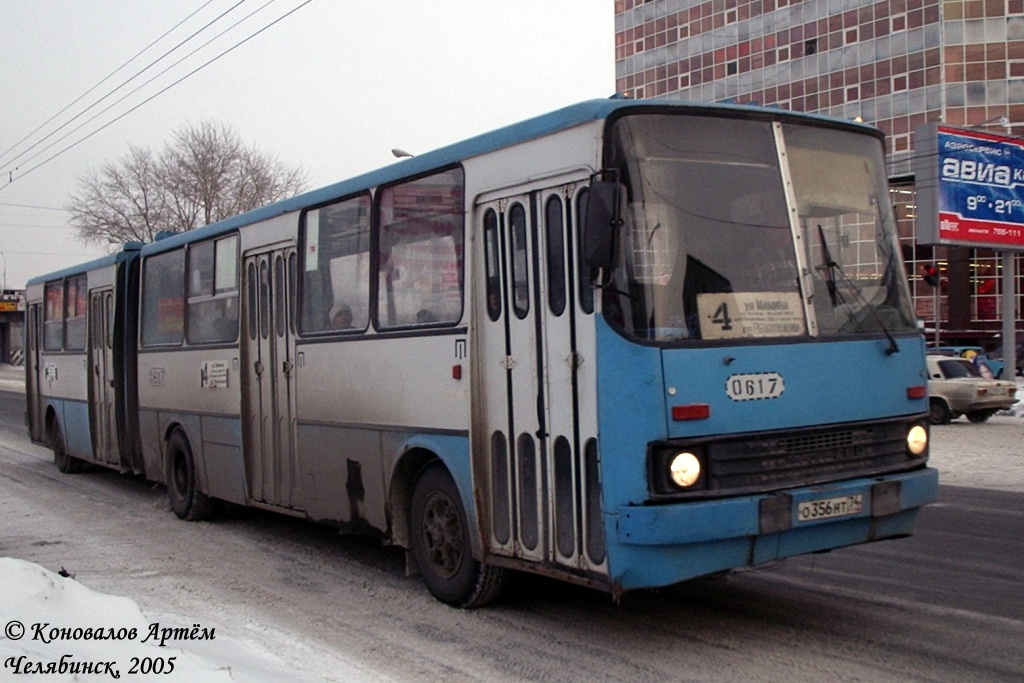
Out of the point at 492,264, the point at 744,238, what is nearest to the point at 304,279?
the point at 492,264

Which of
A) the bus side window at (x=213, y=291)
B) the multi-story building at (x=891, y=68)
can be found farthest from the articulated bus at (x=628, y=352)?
the multi-story building at (x=891, y=68)

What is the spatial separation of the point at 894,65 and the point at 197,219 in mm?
39803

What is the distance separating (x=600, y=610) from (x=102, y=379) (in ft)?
31.8

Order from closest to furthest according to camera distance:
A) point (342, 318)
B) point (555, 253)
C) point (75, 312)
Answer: point (555, 253), point (342, 318), point (75, 312)

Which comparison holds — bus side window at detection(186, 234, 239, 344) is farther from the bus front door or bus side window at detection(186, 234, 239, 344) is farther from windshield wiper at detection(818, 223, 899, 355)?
windshield wiper at detection(818, 223, 899, 355)

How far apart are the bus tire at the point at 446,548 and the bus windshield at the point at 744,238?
208 cm

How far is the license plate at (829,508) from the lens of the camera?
20.2ft

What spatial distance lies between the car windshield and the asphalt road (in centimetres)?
1454

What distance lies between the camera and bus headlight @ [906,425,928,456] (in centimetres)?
682

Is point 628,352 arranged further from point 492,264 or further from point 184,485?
point 184,485

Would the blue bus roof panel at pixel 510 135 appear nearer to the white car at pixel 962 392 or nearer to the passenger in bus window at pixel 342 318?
the passenger in bus window at pixel 342 318

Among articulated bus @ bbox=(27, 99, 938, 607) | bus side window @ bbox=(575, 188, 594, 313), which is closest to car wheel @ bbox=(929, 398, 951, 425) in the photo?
articulated bus @ bbox=(27, 99, 938, 607)

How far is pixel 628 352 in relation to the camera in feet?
19.7

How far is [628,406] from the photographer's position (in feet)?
19.6
